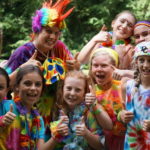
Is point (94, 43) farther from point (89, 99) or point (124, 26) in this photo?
point (89, 99)

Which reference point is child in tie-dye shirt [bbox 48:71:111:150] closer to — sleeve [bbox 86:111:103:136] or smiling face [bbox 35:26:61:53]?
sleeve [bbox 86:111:103:136]

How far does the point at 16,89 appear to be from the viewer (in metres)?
3.37

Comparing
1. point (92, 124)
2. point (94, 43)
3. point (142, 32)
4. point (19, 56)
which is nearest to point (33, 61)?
point (19, 56)

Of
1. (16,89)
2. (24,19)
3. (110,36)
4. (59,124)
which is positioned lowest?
(59,124)

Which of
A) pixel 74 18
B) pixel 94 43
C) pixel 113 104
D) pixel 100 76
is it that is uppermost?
pixel 74 18

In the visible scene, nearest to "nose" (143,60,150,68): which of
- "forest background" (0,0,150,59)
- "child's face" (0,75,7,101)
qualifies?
"child's face" (0,75,7,101)

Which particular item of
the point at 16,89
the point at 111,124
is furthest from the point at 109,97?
the point at 16,89

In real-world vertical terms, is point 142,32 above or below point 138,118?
above

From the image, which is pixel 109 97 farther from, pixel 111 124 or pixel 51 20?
pixel 51 20

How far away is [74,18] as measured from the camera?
1515 centimetres


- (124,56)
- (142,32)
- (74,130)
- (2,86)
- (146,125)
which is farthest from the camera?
(124,56)

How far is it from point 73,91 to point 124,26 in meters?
1.36

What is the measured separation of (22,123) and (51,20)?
1.34 m

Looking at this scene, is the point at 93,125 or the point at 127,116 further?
the point at 93,125
